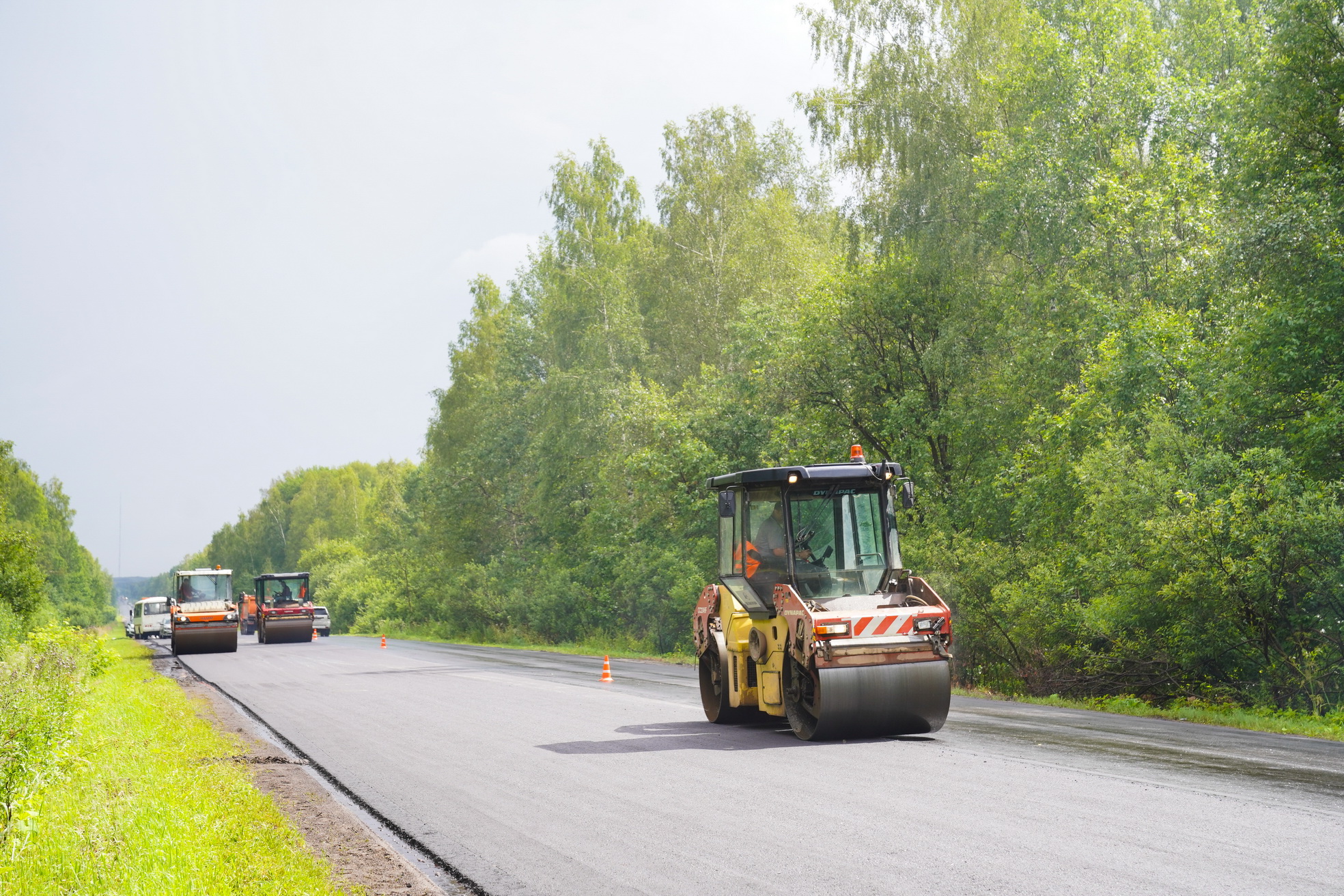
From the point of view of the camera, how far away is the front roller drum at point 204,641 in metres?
36.0

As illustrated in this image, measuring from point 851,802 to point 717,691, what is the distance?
528 cm

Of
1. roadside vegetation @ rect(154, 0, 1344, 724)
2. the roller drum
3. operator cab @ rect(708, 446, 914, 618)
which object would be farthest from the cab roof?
the roller drum

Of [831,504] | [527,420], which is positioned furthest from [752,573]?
[527,420]

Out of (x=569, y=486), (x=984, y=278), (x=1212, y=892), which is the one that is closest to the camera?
(x=1212, y=892)

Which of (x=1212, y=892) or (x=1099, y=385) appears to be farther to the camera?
(x=1099, y=385)

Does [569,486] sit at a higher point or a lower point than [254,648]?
higher

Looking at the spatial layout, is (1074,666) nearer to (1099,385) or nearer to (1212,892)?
(1099,385)

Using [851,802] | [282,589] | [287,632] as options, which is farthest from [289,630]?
[851,802]

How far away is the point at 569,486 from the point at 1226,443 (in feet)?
94.0

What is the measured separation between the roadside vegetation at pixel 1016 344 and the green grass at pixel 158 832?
1183cm

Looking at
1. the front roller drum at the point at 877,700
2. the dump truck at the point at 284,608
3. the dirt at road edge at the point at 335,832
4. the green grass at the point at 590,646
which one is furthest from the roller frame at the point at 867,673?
the dump truck at the point at 284,608

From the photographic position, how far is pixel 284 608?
146ft

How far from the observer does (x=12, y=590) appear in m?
44.8

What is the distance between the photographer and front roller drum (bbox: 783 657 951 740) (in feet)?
37.3
